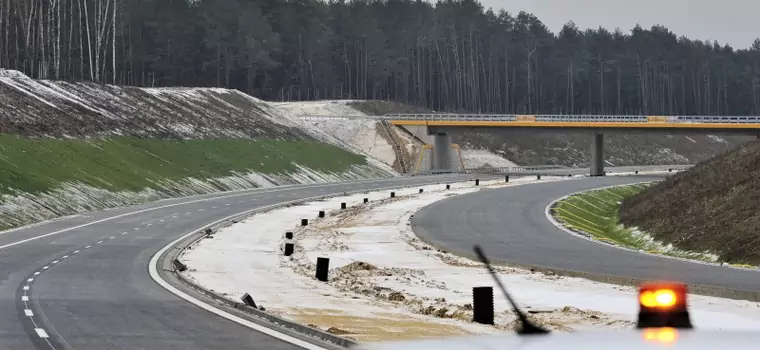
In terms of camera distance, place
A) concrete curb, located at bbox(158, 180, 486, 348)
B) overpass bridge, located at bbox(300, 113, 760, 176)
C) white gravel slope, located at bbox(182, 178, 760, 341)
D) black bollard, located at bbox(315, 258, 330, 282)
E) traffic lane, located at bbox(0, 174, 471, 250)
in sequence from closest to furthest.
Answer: concrete curb, located at bbox(158, 180, 486, 348), white gravel slope, located at bbox(182, 178, 760, 341), black bollard, located at bbox(315, 258, 330, 282), traffic lane, located at bbox(0, 174, 471, 250), overpass bridge, located at bbox(300, 113, 760, 176)

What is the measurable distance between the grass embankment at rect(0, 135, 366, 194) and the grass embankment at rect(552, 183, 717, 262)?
2789 centimetres

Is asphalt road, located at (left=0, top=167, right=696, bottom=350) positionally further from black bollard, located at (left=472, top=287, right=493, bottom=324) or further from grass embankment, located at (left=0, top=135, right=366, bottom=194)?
grass embankment, located at (left=0, top=135, right=366, bottom=194)

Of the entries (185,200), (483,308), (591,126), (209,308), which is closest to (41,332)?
(209,308)

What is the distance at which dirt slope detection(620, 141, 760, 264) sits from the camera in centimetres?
4256

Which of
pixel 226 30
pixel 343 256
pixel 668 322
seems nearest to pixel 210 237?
pixel 343 256

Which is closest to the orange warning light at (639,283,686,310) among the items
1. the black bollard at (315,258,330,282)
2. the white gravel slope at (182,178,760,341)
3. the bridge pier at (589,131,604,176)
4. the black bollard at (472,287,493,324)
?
the white gravel slope at (182,178,760,341)

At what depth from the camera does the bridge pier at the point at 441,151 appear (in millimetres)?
132625

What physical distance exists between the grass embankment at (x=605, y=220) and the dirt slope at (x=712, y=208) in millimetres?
489

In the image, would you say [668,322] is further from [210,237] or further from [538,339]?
[210,237]

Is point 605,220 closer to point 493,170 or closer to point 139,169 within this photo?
point 139,169

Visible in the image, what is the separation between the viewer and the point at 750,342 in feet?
16.5

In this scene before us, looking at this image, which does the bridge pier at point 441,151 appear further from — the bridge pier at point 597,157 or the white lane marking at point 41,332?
the white lane marking at point 41,332

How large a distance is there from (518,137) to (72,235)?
121 meters

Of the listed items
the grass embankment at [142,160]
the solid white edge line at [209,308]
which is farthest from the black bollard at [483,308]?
the grass embankment at [142,160]
